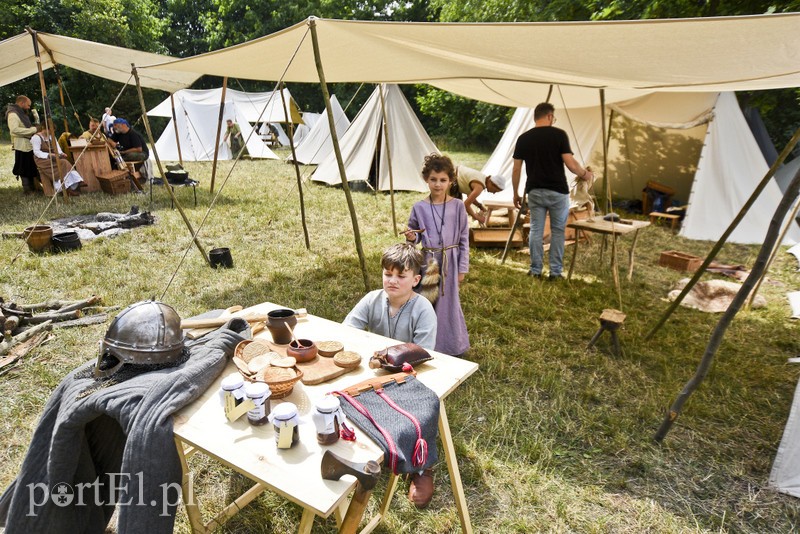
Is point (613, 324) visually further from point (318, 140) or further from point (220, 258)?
point (318, 140)

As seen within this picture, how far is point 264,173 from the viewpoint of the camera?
36.6ft

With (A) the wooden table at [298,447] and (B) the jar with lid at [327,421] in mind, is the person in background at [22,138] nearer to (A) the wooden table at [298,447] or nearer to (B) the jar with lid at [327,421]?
(A) the wooden table at [298,447]

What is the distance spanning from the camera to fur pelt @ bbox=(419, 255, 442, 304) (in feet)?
9.66

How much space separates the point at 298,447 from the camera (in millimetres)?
1252

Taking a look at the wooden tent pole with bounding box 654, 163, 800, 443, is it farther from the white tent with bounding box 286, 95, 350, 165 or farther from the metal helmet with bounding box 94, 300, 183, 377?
the white tent with bounding box 286, 95, 350, 165

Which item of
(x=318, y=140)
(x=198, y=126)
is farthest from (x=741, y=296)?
(x=198, y=126)

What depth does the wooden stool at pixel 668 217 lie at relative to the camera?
6895 millimetres

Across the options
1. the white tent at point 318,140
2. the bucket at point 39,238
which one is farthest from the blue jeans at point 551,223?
the white tent at point 318,140

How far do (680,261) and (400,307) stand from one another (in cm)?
451

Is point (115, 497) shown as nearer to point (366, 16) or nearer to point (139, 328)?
point (139, 328)

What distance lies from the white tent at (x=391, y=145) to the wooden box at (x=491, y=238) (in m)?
3.30

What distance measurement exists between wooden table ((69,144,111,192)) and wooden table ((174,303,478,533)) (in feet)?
28.0

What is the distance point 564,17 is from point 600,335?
7.95 meters

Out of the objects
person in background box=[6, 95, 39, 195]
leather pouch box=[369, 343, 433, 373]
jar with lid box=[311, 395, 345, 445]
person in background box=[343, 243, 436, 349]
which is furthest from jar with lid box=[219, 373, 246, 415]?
person in background box=[6, 95, 39, 195]
